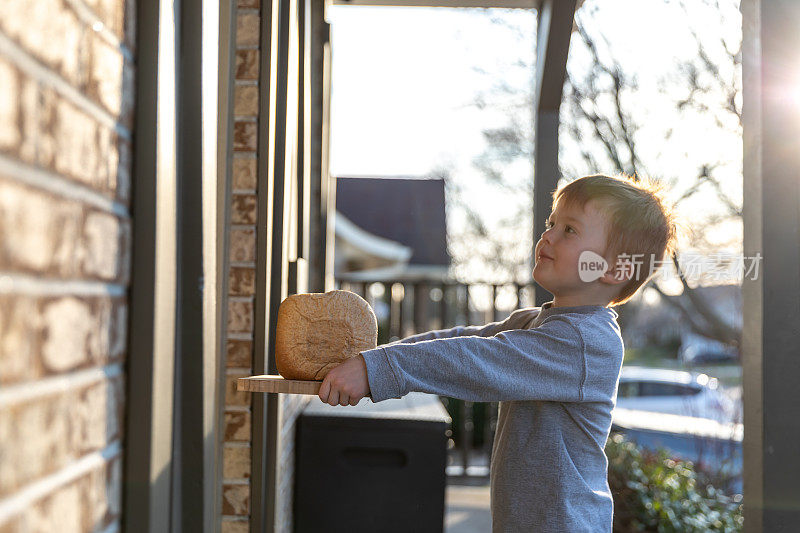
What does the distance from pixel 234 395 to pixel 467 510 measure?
107 inches

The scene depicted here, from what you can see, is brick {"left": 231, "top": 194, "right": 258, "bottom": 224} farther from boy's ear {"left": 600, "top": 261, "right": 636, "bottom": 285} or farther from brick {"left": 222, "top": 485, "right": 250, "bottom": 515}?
boy's ear {"left": 600, "top": 261, "right": 636, "bottom": 285}

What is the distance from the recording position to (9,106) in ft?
1.88

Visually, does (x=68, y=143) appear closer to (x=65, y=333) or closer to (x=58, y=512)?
(x=65, y=333)

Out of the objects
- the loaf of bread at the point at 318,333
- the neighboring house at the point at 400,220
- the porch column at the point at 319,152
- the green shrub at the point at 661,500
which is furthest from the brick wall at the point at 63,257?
the neighboring house at the point at 400,220

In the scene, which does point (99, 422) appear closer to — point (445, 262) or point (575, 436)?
point (575, 436)

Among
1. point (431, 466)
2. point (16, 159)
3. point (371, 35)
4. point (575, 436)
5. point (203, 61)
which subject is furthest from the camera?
point (371, 35)

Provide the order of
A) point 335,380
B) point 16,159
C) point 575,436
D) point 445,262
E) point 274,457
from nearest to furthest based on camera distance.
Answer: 1. point 16,159
2. point 335,380
3. point 575,436
4. point 274,457
5. point 445,262

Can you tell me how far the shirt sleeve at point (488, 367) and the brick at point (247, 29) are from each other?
913 mm

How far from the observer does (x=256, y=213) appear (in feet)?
5.81

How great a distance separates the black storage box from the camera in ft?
8.38

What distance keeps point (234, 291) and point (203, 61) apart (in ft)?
2.58

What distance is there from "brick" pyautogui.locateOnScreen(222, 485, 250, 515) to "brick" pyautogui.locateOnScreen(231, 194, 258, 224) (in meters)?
0.67

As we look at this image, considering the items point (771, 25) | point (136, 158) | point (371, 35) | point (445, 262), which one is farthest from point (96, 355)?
point (445, 262)

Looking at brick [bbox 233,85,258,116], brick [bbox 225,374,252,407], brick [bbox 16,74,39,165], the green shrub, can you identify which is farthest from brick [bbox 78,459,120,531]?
the green shrub
